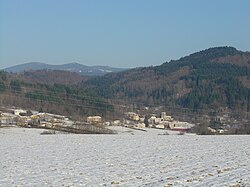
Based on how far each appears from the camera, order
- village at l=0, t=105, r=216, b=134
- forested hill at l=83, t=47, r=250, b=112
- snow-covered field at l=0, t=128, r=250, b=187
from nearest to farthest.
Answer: snow-covered field at l=0, t=128, r=250, b=187 → village at l=0, t=105, r=216, b=134 → forested hill at l=83, t=47, r=250, b=112

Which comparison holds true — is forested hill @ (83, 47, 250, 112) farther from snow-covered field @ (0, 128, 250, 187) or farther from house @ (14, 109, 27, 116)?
snow-covered field @ (0, 128, 250, 187)

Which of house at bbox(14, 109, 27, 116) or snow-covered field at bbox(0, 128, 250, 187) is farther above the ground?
house at bbox(14, 109, 27, 116)

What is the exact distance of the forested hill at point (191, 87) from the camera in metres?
127

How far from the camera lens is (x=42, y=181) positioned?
1600 cm

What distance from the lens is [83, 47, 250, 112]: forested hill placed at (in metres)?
127

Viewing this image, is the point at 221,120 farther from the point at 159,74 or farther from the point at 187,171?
the point at 159,74

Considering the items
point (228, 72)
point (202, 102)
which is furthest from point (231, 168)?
point (228, 72)

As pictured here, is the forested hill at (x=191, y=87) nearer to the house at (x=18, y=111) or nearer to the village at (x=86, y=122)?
the village at (x=86, y=122)

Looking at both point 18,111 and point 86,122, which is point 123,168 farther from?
point 18,111

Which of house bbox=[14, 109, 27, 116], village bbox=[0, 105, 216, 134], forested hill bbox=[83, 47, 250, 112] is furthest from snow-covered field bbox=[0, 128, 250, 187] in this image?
forested hill bbox=[83, 47, 250, 112]

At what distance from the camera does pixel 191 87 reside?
505 feet

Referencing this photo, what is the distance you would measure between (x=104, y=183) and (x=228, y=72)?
513 feet

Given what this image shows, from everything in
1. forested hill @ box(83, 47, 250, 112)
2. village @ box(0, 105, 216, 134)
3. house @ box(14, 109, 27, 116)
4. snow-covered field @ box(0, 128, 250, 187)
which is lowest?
snow-covered field @ box(0, 128, 250, 187)

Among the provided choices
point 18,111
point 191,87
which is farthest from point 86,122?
point 191,87
